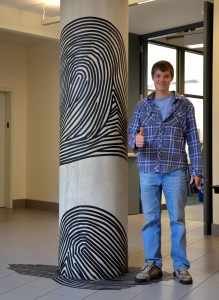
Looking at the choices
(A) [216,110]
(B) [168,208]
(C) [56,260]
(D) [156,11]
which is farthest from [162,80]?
(D) [156,11]

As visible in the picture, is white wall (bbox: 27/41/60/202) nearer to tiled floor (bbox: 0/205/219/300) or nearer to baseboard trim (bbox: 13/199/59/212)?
baseboard trim (bbox: 13/199/59/212)

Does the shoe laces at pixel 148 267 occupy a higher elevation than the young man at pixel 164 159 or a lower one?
lower

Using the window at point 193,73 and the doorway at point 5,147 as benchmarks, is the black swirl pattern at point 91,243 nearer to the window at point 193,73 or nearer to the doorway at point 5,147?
the doorway at point 5,147

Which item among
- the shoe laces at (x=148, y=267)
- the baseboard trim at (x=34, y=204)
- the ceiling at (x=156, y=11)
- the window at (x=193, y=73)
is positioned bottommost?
the baseboard trim at (x=34, y=204)

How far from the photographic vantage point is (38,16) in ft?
23.2

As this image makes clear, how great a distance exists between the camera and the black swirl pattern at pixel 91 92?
3.83 m

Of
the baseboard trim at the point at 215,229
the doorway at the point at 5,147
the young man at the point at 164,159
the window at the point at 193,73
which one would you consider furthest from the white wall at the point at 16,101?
the young man at the point at 164,159

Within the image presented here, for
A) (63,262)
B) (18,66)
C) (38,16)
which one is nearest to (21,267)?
(63,262)

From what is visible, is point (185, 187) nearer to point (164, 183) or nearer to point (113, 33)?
point (164, 183)

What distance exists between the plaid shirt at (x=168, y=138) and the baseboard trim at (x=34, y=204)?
457 centimetres

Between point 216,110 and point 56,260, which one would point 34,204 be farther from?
point 56,260

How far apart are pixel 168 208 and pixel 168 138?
1.82 ft

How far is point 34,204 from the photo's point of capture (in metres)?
8.52

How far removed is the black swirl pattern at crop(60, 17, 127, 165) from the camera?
3.83m
